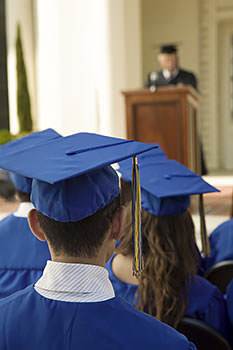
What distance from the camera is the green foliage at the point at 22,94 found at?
10.1m

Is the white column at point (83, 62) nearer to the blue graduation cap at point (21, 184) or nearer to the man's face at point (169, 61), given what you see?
the man's face at point (169, 61)

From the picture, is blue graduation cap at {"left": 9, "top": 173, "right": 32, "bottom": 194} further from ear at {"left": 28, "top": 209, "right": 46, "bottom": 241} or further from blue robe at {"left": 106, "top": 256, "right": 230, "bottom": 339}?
ear at {"left": 28, "top": 209, "right": 46, "bottom": 241}

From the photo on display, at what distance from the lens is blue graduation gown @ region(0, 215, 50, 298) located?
2041 millimetres

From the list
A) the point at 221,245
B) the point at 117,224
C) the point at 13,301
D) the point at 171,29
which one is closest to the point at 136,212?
the point at 117,224

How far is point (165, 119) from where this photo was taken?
5.77 meters

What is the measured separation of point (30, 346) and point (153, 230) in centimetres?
100

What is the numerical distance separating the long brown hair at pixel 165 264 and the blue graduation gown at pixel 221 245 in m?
0.47

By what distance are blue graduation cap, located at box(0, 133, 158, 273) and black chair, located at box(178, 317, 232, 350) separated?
0.62 m

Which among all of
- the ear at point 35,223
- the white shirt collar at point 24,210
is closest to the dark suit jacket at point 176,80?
the white shirt collar at point 24,210

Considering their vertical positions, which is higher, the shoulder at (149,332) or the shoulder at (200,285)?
the shoulder at (149,332)

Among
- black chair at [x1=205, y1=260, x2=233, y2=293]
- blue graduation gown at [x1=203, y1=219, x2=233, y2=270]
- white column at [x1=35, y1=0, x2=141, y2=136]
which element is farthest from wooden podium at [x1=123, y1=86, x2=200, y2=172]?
black chair at [x1=205, y1=260, x2=233, y2=293]

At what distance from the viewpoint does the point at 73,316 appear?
3.64 ft

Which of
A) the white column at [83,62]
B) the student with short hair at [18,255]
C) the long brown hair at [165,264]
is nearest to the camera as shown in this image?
the long brown hair at [165,264]

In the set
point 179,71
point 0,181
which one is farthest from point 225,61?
point 0,181
